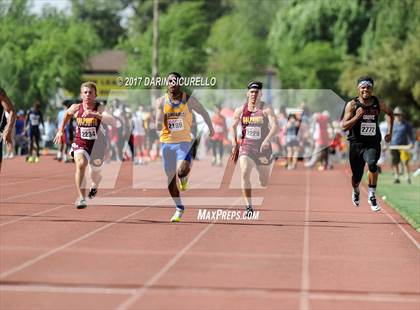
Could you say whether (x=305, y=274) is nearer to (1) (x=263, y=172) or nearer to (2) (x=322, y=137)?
(1) (x=263, y=172)

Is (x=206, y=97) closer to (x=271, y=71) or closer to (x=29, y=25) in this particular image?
(x=29, y=25)

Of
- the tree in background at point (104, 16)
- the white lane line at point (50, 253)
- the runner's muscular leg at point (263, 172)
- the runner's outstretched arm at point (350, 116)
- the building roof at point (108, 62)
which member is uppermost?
the tree in background at point (104, 16)

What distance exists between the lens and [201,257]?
37.0 ft

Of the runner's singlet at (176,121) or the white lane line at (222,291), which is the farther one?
the runner's singlet at (176,121)

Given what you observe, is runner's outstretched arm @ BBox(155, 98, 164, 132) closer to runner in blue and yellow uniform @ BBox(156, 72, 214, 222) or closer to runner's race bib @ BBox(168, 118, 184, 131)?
runner in blue and yellow uniform @ BBox(156, 72, 214, 222)

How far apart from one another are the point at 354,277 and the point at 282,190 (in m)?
13.7

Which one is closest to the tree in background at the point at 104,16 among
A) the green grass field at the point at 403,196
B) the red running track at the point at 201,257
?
the green grass field at the point at 403,196

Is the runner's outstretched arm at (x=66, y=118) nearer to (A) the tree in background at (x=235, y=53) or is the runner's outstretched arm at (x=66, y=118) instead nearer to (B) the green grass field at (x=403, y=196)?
(B) the green grass field at (x=403, y=196)

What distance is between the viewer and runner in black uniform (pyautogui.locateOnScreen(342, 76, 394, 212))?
51.1 feet

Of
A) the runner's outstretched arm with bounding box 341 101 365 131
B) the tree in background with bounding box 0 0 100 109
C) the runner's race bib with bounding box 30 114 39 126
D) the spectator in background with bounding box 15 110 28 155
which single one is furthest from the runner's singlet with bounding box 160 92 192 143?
the tree in background with bounding box 0 0 100 109

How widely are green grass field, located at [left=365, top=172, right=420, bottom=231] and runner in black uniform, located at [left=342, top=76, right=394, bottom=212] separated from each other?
1056 mm

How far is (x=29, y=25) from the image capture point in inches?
2530

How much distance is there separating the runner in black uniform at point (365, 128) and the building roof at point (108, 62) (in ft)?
293

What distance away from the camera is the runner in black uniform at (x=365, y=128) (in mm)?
15562
